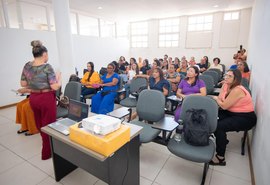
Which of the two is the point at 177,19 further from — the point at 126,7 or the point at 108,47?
the point at 108,47

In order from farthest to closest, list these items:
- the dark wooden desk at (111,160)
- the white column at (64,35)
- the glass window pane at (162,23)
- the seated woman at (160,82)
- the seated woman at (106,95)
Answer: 1. the glass window pane at (162,23)
2. the white column at (64,35)
3. the seated woman at (106,95)
4. the seated woman at (160,82)
5. the dark wooden desk at (111,160)

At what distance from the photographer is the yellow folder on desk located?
119 centimetres

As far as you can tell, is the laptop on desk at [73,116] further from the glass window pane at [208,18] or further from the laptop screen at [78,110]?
the glass window pane at [208,18]

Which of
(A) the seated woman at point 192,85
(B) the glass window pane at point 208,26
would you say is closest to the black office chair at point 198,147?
(A) the seated woman at point 192,85

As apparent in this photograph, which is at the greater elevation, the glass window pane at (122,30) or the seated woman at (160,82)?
the glass window pane at (122,30)

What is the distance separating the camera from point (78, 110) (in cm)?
174

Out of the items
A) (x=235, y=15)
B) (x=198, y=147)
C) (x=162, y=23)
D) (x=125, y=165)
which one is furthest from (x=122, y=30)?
(x=125, y=165)

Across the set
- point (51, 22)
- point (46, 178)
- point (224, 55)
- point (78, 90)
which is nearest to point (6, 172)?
point (46, 178)

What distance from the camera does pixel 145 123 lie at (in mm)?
2361

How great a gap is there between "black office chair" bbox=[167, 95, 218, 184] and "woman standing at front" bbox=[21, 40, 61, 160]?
1.66 meters

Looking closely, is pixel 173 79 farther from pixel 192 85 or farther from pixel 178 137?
pixel 178 137

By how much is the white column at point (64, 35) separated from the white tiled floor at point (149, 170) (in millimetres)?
2070

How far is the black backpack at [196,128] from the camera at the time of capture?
177 centimetres

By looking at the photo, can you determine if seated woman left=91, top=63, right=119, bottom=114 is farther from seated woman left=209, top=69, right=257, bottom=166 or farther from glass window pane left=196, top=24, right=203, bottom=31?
glass window pane left=196, top=24, right=203, bottom=31
